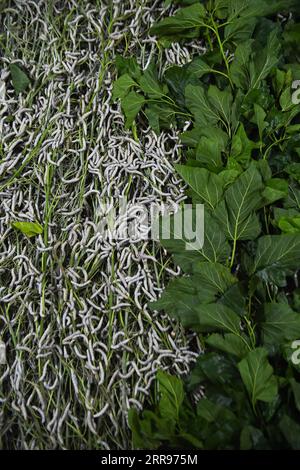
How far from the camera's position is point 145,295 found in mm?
750

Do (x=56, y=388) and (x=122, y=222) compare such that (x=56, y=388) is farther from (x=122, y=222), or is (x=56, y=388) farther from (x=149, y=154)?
(x=149, y=154)

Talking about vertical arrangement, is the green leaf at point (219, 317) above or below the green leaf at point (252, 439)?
above

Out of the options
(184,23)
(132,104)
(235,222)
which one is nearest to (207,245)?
(235,222)

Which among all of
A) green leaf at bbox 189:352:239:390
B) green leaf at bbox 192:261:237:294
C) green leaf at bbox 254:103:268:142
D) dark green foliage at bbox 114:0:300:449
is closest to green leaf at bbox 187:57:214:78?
dark green foliage at bbox 114:0:300:449

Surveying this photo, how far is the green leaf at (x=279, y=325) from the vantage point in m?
0.64

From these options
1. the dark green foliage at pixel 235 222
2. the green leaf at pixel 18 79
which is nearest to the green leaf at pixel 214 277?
the dark green foliage at pixel 235 222

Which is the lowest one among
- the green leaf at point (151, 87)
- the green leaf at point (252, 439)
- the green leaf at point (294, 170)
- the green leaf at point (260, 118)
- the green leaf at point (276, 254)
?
the green leaf at point (252, 439)

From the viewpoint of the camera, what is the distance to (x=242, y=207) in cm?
71

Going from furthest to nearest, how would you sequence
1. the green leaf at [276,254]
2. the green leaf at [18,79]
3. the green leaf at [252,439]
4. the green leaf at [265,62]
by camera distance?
the green leaf at [18,79]
the green leaf at [265,62]
the green leaf at [276,254]
the green leaf at [252,439]

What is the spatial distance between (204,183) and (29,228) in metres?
0.29

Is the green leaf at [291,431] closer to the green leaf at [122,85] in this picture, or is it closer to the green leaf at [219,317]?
the green leaf at [219,317]

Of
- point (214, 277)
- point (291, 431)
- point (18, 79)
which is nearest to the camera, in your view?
point (291, 431)

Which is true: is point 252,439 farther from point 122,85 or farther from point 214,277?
point 122,85

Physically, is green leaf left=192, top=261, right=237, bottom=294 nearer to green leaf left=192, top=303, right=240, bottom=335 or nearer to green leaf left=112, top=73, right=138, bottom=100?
green leaf left=192, top=303, right=240, bottom=335
